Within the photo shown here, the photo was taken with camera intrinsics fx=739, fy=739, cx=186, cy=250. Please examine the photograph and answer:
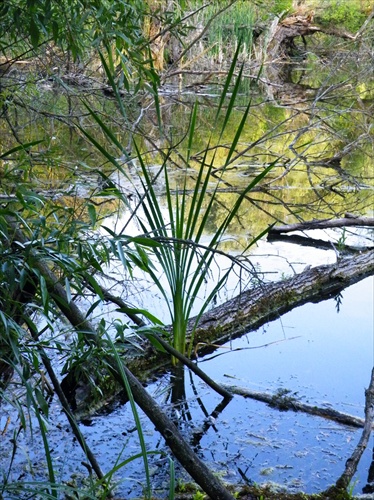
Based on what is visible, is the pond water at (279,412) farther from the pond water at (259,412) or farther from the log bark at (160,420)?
the log bark at (160,420)

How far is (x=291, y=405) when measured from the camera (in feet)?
9.79

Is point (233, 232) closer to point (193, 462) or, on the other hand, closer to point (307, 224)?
point (307, 224)

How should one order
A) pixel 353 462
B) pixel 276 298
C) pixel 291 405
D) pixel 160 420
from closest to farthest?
pixel 160 420
pixel 353 462
pixel 291 405
pixel 276 298

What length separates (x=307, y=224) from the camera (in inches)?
207

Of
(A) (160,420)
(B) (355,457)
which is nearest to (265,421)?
(B) (355,457)

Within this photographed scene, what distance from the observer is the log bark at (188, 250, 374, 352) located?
3.65 m

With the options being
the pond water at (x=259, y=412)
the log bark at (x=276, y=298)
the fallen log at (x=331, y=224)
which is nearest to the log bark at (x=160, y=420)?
the pond water at (x=259, y=412)

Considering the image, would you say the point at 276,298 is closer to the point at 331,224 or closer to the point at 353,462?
the point at 331,224

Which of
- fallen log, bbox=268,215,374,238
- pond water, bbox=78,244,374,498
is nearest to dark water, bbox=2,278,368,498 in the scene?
pond water, bbox=78,244,374,498

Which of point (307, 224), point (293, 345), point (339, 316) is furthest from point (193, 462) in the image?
point (307, 224)

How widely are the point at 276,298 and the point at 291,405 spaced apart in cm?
119

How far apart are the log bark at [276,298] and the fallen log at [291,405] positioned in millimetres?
353

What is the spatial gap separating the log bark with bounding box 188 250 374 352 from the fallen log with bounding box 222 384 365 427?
353 mm

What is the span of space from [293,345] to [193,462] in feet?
6.52
